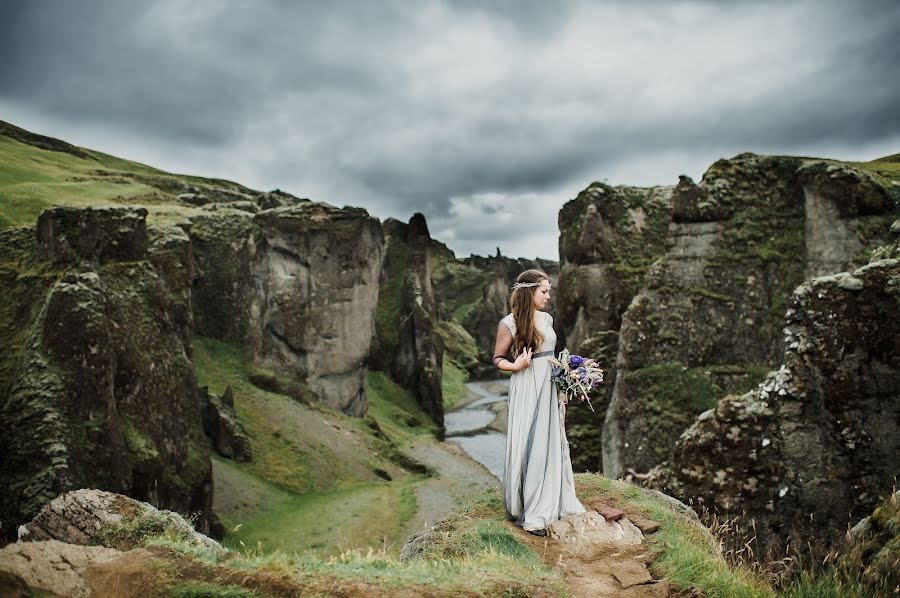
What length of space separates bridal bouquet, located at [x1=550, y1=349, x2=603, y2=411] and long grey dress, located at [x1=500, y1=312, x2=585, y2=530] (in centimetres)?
17

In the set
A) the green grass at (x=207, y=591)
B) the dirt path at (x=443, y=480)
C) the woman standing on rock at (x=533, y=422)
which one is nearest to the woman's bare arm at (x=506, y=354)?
the woman standing on rock at (x=533, y=422)

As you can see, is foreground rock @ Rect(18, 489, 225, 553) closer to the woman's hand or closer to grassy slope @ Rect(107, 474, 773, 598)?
grassy slope @ Rect(107, 474, 773, 598)

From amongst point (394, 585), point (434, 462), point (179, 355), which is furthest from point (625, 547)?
point (434, 462)

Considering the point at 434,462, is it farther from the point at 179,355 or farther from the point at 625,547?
the point at 625,547

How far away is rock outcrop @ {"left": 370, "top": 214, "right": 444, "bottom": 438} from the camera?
70875mm

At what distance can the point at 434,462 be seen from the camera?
50125 mm

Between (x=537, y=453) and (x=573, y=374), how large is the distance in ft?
4.92

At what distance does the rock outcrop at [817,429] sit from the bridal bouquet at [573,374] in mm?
4852

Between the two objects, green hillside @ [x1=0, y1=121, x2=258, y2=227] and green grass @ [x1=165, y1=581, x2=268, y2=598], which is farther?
green hillside @ [x1=0, y1=121, x2=258, y2=227]

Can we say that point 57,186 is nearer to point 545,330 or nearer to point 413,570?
point 545,330

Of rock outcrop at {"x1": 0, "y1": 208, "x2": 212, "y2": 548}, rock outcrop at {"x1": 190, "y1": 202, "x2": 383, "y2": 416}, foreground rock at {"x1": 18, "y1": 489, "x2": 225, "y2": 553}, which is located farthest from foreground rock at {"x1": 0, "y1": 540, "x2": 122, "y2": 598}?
rock outcrop at {"x1": 190, "y1": 202, "x2": 383, "y2": 416}

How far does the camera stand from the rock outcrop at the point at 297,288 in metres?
45.9

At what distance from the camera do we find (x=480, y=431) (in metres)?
67.3

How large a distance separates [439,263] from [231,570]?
509 feet
